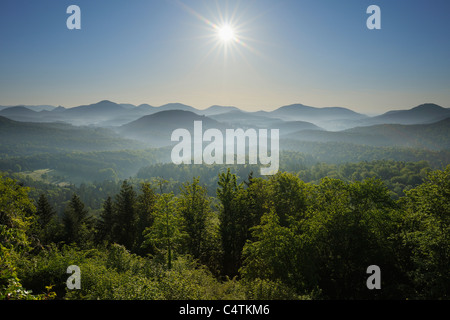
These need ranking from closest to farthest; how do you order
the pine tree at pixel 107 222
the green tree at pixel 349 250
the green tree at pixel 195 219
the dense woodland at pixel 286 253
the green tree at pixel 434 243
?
the green tree at pixel 434 243, the dense woodland at pixel 286 253, the green tree at pixel 349 250, the green tree at pixel 195 219, the pine tree at pixel 107 222

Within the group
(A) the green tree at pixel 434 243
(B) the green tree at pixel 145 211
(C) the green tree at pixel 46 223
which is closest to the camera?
(A) the green tree at pixel 434 243

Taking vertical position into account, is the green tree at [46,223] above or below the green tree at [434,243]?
below

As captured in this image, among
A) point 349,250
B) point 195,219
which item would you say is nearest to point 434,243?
point 349,250

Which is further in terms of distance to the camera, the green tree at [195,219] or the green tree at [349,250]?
the green tree at [195,219]

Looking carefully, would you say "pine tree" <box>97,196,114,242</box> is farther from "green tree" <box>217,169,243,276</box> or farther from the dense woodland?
"green tree" <box>217,169,243,276</box>

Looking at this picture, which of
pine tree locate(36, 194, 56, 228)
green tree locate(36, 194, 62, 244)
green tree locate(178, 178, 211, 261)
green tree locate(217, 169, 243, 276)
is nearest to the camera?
green tree locate(217, 169, 243, 276)

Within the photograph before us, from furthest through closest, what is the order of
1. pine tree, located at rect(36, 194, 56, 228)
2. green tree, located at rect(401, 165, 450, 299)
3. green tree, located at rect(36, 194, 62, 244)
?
pine tree, located at rect(36, 194, 56, 228), green tree, located at rect(36, 194, 62, 244), green tree, located at rect(401, 165, 450, 299)

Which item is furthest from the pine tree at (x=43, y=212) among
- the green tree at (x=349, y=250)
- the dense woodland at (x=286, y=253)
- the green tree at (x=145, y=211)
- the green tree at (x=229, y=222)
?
the green tree at (x=349, y=250)

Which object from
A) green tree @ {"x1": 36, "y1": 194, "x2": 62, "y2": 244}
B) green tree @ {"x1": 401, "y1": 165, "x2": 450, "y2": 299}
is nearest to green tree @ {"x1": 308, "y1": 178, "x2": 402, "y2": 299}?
green tree @ {"x1": 401, "y1": 165, "x2": 450, "y2": 299}

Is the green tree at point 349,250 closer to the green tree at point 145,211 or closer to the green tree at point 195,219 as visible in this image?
the green tree at point 195,219

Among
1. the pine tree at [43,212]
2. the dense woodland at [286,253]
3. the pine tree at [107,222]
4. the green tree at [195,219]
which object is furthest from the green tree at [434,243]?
the pine tree at [43,212]

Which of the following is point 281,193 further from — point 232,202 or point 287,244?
point 287,244
